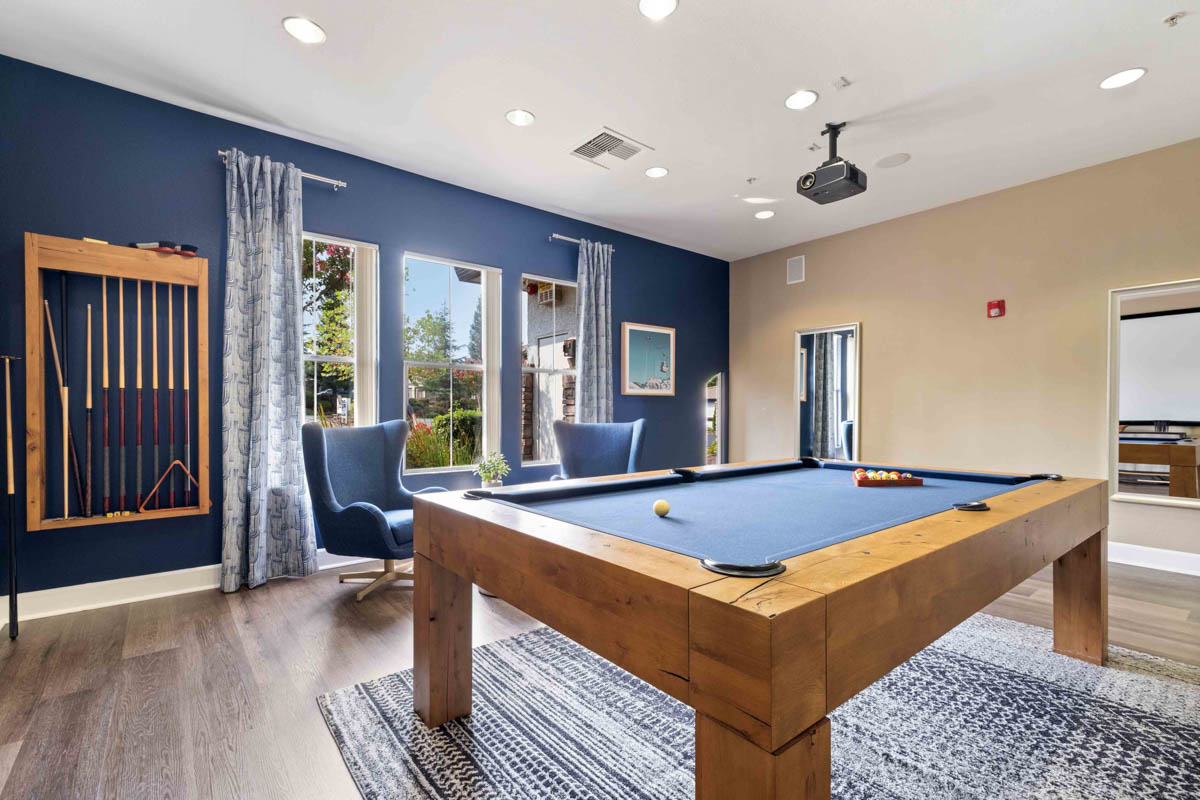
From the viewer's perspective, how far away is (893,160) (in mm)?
3672

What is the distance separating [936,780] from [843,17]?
2.84m

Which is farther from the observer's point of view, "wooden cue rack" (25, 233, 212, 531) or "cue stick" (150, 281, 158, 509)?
"cue stick" (150, 281, 158, 509)

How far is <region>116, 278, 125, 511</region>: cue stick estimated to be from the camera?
9.04ft

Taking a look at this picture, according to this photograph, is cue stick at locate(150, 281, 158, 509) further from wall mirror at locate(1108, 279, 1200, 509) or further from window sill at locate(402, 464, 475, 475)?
wall mirror at locate(1108, 279, 1200, 509)

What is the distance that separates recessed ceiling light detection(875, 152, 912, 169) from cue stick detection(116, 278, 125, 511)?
467 centimetres

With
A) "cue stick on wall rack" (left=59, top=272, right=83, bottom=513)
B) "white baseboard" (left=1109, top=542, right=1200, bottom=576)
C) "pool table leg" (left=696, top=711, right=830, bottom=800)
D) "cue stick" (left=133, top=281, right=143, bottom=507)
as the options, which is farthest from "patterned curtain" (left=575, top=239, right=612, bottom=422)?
"pool table leg" (left=696, top=711, right=830, bottom=800)

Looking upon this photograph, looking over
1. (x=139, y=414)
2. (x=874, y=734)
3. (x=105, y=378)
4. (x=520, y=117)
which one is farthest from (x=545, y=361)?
(x=874, y=734)

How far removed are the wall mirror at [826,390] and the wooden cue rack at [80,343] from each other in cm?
499

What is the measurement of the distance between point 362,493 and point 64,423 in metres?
1.45

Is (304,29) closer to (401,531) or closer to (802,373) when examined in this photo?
(401,531)

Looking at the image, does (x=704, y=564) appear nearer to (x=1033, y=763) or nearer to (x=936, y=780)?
(x=936, y=780)

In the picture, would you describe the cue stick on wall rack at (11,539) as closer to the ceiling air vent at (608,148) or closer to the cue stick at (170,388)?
the cue stick at (170,388)

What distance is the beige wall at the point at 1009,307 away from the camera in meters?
3.57

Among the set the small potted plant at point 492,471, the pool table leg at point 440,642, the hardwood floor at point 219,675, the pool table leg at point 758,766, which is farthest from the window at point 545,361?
the pool table leg at point 758,766
